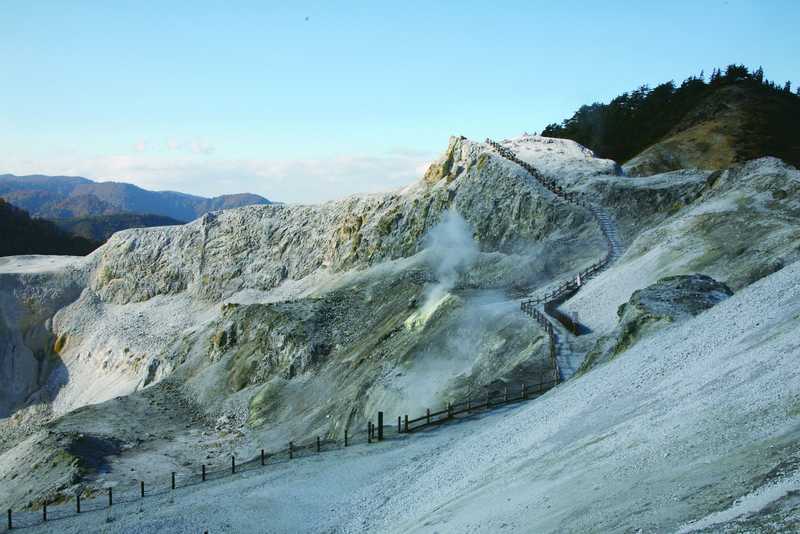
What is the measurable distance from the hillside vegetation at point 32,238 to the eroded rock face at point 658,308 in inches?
4706

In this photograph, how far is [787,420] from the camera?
1156 centimetres

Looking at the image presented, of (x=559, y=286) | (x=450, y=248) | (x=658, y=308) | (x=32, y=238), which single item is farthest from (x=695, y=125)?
(x=32, y=238)

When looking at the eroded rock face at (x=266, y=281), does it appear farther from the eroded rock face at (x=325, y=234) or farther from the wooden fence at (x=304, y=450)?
the wooden fence at (x=304, y=450)

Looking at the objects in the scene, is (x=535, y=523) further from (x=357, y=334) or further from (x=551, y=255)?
(x=551, y=255)

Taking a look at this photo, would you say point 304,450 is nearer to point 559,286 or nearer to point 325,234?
point 559,286

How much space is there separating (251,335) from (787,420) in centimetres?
4472

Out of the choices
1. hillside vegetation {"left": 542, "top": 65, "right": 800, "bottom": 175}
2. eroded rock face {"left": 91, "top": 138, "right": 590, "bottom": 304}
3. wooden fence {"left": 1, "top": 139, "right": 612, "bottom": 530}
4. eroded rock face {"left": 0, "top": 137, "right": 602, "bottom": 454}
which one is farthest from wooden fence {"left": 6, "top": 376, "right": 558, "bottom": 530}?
hillside vegetation {"left": 542, "top": 65, "right": 800, "bottom": 175}

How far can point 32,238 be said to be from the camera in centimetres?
13112

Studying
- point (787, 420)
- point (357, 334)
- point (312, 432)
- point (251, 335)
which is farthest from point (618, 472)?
point (251, 335)

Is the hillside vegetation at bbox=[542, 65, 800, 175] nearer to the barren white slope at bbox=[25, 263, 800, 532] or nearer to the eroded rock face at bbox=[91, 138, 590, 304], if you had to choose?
the eroded rock face at bbox=[91, 138, 590, 304]

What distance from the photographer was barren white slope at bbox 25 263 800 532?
11.2 metres

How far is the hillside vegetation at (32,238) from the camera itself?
125 m

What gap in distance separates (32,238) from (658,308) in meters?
132

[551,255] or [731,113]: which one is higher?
[731,113]
